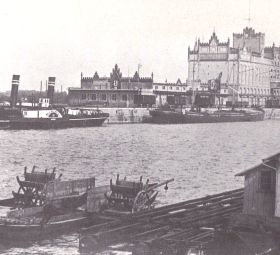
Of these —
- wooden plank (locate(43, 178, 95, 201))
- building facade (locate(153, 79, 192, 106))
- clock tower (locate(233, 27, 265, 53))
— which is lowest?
wooden plank (locate(43, 178, 95, 201))

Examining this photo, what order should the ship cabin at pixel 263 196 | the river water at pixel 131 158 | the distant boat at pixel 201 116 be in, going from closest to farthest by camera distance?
1. the ship cabin at pixel 263 196
2. the river water at pixel 131 158
3. the distant boat at pixel 201 116

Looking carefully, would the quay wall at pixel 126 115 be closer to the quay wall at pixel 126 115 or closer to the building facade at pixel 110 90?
the quay wall at pixel 126 115

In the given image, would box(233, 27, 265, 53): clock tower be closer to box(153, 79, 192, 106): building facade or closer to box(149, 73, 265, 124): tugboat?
box(149, 73, 265, 124): tugboat

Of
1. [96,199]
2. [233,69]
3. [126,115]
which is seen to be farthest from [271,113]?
[96,199]

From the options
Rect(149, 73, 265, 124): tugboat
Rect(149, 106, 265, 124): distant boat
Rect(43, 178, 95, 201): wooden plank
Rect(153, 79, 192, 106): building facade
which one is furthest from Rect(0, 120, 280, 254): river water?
Rect(153, 79, 192, 106): building facade

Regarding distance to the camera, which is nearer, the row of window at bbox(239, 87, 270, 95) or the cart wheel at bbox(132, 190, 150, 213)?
the cart wheel at bbox(132, 190, 150, 213)

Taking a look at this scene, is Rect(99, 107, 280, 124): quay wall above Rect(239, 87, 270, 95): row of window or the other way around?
the other way around

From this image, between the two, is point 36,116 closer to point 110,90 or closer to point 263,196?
point 110,90

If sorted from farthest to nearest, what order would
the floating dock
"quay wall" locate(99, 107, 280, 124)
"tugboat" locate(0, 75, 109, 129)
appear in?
"quay wall" locate(99, 107, 280, 124) < "tugboat" locate(0, 75, 109, 129) < the floating dock

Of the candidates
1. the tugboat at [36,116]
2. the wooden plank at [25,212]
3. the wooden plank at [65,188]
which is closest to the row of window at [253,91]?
the tugboat at [36,116]
